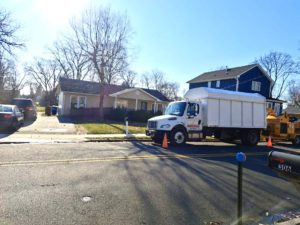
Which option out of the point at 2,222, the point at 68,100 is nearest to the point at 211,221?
the point at 2,222

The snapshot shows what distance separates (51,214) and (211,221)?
2.68 metres

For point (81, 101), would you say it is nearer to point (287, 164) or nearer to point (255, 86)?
point (255, 86)

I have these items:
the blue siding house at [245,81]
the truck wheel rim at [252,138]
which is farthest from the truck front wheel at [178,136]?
the blue siding house at [245,81]

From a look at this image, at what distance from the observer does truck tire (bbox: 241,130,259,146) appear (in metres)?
19.2

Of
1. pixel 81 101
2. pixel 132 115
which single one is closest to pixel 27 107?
pixel 81 101

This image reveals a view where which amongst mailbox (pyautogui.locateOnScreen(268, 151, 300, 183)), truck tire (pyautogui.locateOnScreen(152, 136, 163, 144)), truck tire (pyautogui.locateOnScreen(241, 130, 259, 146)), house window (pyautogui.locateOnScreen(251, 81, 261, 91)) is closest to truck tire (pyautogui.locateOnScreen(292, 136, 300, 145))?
truck tire (pyautogui.locateOnScreen(241, 130, 259, 146))

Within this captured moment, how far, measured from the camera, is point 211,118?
17.4 metres

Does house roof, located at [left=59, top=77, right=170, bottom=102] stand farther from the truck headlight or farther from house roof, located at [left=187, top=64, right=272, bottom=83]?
the truck headlight

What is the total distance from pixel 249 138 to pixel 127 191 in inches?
563

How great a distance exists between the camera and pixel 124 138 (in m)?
17.8

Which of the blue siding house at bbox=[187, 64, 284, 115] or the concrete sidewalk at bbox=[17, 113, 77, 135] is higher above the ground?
the blue siding house at bbox=[187, 64, 284, 115]

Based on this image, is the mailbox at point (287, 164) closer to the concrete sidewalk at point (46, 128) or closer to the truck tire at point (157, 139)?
the truck tire at point (157, 139)

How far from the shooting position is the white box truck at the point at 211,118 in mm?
16266

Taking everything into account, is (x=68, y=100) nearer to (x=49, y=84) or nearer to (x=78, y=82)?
(x=78, y=82)
